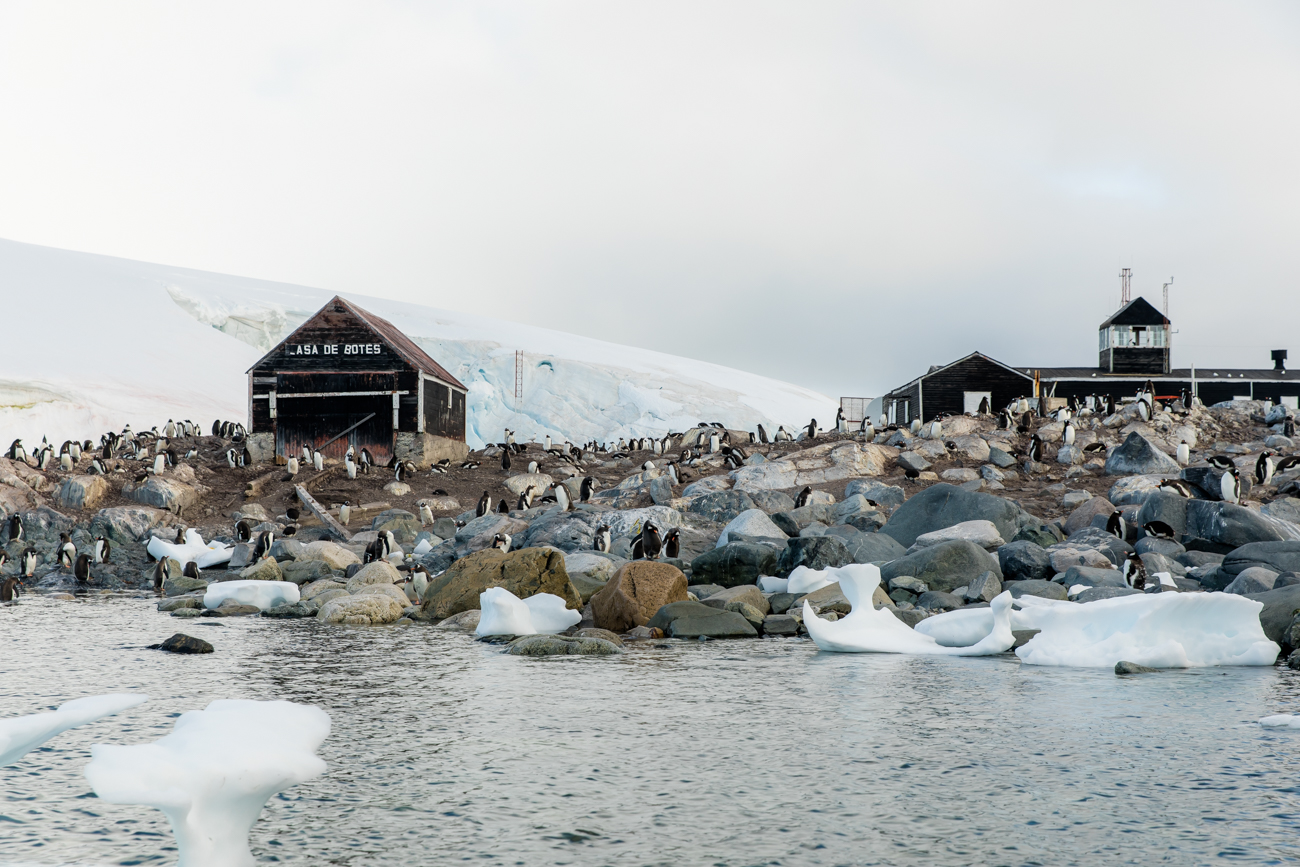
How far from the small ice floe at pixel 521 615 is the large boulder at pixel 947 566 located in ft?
15.3

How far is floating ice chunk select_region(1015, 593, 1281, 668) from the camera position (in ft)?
30.3

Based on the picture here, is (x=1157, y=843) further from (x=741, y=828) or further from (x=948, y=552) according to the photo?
(x=948, y=552)

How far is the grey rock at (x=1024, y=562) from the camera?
1461cm

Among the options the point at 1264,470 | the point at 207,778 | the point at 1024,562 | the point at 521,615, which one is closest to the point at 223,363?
the point at 1264,470

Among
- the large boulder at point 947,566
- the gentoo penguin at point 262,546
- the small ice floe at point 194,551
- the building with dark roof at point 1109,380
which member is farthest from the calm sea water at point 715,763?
the building with dark roof at point 1109,380

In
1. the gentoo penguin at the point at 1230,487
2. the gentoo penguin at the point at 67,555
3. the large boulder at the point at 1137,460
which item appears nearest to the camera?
the gentoo penguin at the point at 1230,487

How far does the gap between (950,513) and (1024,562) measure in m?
3.13

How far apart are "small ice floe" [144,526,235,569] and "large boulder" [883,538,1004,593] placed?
14333 mm

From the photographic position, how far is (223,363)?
82625mm

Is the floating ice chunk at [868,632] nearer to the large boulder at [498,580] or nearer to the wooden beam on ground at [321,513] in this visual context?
the large boulder at [498,580]

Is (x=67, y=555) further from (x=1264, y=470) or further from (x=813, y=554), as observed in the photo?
(x=1264, y=470)

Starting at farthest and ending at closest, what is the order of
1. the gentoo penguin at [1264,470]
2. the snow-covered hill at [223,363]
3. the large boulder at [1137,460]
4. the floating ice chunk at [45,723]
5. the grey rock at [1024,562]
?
the snow-covered hill at [223,363] < the large boulder at [1137,460] < the gentoo penguin at [1264,470] < the grey rock at [1024,562] < the floating ice chunk at [45,723]

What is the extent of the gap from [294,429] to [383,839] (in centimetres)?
2768

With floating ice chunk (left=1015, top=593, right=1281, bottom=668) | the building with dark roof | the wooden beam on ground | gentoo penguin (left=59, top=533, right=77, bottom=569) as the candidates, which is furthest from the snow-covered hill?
floating ice chunk (left=1015, top=593, right=1281, bottom=668)
